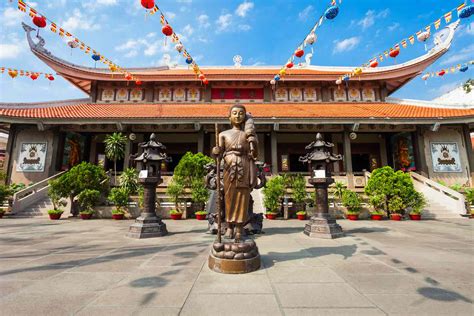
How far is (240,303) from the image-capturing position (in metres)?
2.09

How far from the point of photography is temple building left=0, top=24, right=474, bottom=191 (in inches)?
459

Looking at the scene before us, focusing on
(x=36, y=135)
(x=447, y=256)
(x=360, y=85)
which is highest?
(x=360, y=85)

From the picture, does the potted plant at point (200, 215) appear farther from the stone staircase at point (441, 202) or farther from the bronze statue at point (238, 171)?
the stone staircase at point (441, 202)

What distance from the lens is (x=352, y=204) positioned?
8977 mm

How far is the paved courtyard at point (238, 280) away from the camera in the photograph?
2029 mm

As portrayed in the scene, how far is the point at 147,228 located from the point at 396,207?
29.6 ft

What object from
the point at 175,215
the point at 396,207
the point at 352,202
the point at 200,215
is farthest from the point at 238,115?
the point at 396,207

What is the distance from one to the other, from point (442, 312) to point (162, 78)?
51.6 feet

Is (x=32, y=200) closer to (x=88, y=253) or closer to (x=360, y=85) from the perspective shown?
(x=88, y=253)

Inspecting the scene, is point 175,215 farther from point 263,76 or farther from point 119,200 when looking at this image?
point 263,76

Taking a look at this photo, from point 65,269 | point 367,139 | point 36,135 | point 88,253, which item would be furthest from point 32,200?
point 367,139

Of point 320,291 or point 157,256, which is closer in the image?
point 320,291

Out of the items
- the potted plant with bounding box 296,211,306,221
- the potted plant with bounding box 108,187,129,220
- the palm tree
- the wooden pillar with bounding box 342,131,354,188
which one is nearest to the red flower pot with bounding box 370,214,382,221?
the wooden pillar with bounding box 342,131,354,188

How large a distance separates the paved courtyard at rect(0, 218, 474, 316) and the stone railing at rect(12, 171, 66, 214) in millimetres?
6742
